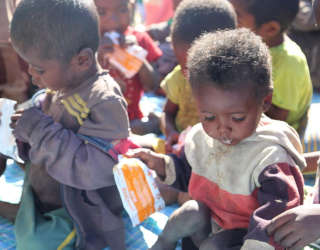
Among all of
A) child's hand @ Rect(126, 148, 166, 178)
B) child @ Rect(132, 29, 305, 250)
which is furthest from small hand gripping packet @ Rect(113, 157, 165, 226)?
child @ Rect(132, 29, 305, 250)

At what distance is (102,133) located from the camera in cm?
158

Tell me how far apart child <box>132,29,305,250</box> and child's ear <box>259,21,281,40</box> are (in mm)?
922

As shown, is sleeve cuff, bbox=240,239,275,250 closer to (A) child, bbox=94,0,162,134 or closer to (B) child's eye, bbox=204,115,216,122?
(B) child's eye, bbox=204,115,216,122

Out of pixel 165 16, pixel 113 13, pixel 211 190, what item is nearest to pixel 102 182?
pixel 211 190

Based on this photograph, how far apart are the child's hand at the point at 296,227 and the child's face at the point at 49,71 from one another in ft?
3.19

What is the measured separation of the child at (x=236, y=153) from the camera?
1196 mm

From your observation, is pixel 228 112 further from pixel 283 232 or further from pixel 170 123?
pixel 170 123

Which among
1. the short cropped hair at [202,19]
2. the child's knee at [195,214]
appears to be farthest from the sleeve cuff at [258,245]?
the short cropped hair at [202,19]

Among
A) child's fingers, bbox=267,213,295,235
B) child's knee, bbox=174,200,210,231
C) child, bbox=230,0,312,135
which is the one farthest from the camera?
child, bbox=230,0,312,135

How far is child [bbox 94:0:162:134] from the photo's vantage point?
2646mm

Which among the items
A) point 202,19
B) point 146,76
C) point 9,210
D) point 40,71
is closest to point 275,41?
point 202,19

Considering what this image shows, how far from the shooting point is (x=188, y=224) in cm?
142

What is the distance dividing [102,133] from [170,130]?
82 centimetres

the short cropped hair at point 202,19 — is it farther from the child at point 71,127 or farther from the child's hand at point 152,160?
the child's hand at point 152,160
